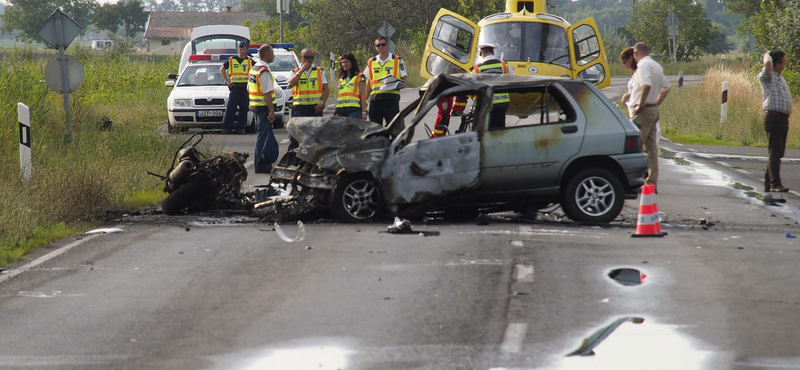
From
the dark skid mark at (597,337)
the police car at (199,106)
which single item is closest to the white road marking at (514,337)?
the dark skid mark at (597,337)

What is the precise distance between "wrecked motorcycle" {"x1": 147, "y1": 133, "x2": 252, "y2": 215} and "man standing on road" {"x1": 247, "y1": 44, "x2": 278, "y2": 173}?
2.97 metres

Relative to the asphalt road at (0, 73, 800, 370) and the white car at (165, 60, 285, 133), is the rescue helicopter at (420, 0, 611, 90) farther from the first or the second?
the asphalt road at (0, 73, 800, 370)

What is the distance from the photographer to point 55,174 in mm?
11719

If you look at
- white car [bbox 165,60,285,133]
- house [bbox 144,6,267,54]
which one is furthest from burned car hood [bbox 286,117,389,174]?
house [bbox 144,6,267,54]

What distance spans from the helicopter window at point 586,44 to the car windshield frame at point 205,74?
25.4 ft

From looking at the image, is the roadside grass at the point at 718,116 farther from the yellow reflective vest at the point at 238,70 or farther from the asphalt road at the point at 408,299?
the asphalt road at the point at 408,299

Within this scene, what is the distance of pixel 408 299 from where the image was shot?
23.3ft

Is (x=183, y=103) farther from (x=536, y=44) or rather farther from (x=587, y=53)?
(x=587, y=53)

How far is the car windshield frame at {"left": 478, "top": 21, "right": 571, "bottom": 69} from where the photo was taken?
830 inches

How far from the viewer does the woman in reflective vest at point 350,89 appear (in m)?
14.6

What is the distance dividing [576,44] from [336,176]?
11844 mm

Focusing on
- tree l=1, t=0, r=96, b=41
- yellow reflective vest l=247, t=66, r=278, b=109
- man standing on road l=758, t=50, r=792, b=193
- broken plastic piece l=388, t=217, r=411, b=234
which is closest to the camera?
broken plastic piece l=388, t=217, r=411, b=234

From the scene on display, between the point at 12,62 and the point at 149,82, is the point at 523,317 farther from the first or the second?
the point at 149,82

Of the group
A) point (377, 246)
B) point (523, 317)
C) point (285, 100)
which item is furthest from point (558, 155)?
point (285, 100)
